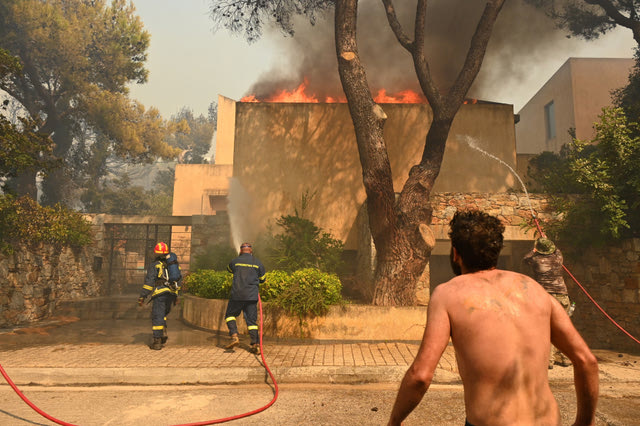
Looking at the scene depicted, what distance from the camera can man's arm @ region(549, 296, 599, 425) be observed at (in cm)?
158

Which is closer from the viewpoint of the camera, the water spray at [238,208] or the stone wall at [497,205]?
the stone wall at [497,205]

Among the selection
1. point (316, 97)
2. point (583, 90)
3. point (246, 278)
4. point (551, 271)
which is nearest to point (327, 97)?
point (316, 97)

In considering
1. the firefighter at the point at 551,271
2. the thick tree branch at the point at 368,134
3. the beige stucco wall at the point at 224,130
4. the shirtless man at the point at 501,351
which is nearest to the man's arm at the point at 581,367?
the shirtless man at the point at 501,351

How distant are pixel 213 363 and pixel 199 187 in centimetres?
2052

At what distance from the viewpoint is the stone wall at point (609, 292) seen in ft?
28.9

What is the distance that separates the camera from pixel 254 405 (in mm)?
4355

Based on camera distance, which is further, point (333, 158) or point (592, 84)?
point (592, 84)

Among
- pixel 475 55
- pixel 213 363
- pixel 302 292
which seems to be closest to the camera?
pixel 213 363

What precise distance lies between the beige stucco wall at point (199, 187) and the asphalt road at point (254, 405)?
20.4 m

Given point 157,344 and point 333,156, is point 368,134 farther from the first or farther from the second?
point 157,344

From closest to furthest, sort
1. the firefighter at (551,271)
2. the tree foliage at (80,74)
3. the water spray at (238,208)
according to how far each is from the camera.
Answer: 1. the firefighter at (551,271)
2. the water spray at (238,208)
3. the tree foliage at (80,74)

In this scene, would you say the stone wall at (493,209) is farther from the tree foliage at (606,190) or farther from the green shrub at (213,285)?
the green shrub at (213,285)

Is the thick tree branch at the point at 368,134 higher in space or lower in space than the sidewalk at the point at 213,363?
higher

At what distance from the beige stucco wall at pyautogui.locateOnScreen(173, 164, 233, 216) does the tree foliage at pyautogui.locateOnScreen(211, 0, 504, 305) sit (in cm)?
1673
